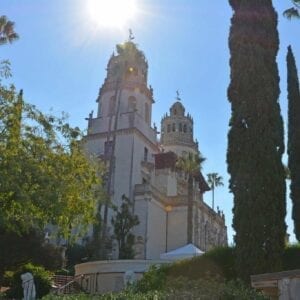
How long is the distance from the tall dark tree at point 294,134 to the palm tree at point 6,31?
579 inches

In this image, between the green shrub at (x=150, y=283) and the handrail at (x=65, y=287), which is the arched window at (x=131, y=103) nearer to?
the handrail at (x=65, y=287)

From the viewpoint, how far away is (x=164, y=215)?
2041 inches

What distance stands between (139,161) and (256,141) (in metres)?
32.6

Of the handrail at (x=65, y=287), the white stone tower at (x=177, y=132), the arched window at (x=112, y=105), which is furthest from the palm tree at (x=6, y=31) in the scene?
the white stone tower at (x=177, y=132)

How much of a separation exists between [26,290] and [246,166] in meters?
8.96

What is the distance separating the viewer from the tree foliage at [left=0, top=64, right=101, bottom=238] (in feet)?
47.5

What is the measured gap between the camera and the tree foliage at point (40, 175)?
47.5 feet

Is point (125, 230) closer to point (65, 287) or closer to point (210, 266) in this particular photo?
point (65, 287)

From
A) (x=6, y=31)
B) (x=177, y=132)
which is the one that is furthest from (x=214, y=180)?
(x=6, y=31)

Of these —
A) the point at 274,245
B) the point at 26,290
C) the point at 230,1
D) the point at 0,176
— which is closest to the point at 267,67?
the point at 230,1

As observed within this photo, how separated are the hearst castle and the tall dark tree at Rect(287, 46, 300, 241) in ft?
67.5

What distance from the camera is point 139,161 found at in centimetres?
5009

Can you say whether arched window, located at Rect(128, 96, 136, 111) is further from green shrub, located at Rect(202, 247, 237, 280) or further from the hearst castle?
green shrub, located at Rect(202, 247, 237, 280)

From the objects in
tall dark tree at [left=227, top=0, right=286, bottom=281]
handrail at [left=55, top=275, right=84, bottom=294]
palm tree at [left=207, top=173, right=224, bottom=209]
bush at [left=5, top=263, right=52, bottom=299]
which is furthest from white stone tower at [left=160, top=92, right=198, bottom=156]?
tall dark tree at [left=227, top=0, right=286, bottom=281]
